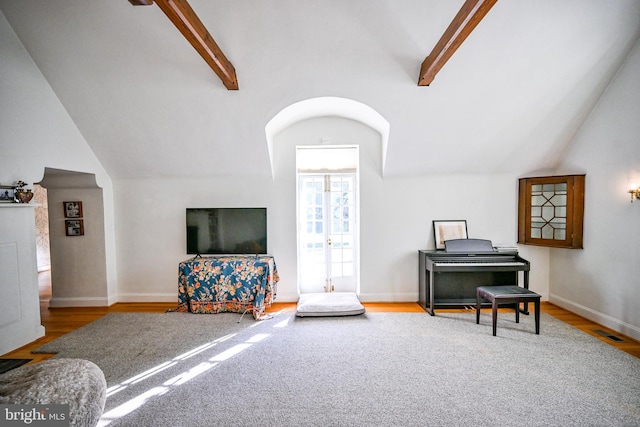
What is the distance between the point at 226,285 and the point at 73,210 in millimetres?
2762

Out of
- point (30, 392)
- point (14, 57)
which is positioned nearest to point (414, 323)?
point (30, 392)

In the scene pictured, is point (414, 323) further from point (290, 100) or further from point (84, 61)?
point (84, 61)

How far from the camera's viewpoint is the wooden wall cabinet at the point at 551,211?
3973mm

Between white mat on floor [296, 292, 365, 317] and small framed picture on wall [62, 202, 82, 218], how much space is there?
3.71 meters

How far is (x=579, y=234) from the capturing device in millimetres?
3971

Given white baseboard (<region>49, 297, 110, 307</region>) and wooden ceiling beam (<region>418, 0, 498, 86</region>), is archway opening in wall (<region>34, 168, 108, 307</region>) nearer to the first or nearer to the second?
white baseboard (<region>49, 297, 110, 307</region>)

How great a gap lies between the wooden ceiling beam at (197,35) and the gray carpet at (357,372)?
2.97 m

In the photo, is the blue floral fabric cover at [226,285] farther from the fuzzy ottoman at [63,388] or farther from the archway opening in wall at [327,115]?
the fuzzy ottoman at [63,388]

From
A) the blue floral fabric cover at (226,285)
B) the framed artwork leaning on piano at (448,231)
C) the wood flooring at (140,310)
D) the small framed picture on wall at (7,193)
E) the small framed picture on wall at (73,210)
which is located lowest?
the wood flooring at (140,310)

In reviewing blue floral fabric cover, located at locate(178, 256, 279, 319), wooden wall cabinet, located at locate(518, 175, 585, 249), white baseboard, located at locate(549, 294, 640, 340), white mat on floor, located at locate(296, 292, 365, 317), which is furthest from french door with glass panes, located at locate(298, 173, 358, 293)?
white baseboard, located at locate(549, 294, 640, 340)

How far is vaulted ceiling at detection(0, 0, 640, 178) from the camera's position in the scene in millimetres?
2898

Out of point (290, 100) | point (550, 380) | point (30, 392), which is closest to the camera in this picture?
point (30, 392)

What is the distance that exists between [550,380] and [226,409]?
108 inches

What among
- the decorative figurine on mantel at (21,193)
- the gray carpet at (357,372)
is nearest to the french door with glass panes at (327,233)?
the gray carpet at (357,372)
